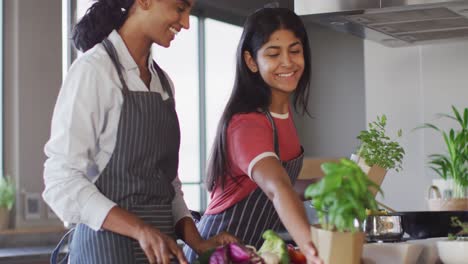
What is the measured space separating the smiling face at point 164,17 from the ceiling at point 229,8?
19.0 feet

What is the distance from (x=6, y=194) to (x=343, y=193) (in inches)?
154

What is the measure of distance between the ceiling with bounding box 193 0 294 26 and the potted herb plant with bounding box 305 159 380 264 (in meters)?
6.48

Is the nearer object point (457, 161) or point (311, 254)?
point (311, 254)

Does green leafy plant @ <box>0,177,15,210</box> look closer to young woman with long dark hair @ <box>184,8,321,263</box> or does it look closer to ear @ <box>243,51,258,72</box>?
young woman with long dark hair @ <box>184,8,321,263</box>

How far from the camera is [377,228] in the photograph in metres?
2.56

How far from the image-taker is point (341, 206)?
1.55 meters

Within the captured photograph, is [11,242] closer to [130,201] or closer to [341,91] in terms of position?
[130,201]

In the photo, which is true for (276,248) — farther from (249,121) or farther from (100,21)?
(100,21)

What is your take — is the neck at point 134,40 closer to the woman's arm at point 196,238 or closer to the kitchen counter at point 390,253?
the woman's arm at point 196,238

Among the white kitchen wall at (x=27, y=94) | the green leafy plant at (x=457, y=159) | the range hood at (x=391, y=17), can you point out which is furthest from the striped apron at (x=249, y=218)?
the green leafy plant at (x=457, y=159)

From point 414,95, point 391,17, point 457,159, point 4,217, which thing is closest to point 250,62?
point 391,17

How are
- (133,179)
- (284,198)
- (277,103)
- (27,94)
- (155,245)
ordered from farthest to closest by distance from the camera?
(27,94) < (277,103) < (133,179) < (284,198) < (155,245)

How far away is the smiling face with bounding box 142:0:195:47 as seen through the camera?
219 centimetres

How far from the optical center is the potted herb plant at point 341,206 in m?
1.53
